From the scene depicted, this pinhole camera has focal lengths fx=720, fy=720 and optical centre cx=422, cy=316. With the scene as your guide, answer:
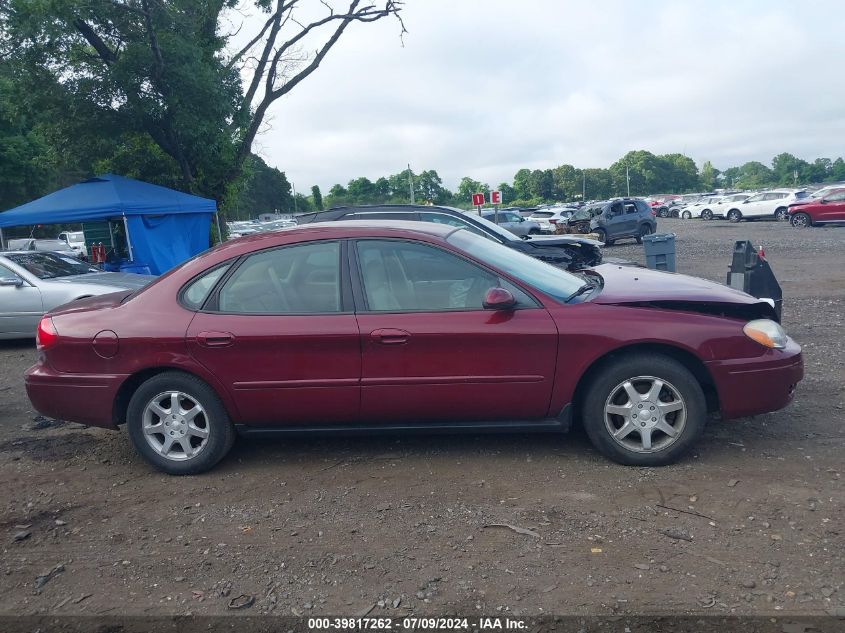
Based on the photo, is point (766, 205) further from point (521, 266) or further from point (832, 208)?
point (521, 266)

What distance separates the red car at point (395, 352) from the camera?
4293 millimetres

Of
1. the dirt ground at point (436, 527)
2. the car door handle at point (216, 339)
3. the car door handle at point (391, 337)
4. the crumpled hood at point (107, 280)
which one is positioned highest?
the crumpled hood at point (107, 280)

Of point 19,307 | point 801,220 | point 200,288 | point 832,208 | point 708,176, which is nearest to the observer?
point 200,288

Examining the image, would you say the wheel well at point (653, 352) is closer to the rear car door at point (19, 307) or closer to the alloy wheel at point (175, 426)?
the alloy wheel at point (175, 426)

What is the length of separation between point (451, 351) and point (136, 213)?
11.7 meters

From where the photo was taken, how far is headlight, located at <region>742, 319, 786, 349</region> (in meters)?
4.31

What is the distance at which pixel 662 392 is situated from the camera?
431 centimetres

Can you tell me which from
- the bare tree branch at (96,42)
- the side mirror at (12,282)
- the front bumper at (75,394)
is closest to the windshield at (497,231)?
the side mirror at (12,282)

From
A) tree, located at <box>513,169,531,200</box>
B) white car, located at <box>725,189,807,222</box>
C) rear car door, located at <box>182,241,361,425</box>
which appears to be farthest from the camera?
tree, located at <box>513,169,531,200</box>

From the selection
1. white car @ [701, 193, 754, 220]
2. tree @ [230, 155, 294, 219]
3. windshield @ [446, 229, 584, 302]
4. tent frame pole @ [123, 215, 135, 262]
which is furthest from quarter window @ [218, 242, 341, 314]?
tree @ [230, 155, 294, 219]

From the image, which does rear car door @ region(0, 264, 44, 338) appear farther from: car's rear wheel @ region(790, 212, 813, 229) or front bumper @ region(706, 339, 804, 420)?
car's rear wheel @ region(790, 212, 813, 229)

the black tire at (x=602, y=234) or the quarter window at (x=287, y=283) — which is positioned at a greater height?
the quarter window at (x=287, y=283)

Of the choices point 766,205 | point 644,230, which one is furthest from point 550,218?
point 766,205

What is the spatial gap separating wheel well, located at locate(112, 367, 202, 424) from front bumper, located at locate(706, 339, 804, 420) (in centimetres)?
327
